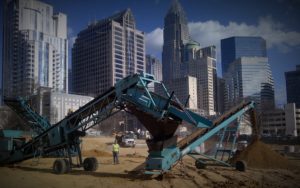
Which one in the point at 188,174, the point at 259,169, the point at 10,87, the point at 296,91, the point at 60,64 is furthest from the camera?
the point at 60,64

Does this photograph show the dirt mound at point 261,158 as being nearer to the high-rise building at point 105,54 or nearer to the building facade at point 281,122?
the building facade at point 281,122

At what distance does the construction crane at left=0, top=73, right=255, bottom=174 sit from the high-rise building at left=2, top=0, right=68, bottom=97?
139470 millimetres

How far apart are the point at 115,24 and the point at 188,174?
16851 cm

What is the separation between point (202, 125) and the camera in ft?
54.3

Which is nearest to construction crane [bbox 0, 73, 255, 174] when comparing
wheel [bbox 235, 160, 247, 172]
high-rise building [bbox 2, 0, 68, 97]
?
wheel [bbox 235, 160, 247, 172]

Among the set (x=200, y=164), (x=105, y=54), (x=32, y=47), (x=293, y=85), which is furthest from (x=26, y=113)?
(x=105, y=54)

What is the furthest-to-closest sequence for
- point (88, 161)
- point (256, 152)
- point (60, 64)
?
point (60, 64) < point (256, 152) < point (88, 161)

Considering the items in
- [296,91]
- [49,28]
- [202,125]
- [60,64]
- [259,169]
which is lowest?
[259,169]

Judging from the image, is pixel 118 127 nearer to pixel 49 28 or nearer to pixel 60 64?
pixel 60 64

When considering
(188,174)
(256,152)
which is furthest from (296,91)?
(188,174)

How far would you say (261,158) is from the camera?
23312 millimetres

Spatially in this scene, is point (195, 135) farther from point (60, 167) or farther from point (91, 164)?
point (60, 167)

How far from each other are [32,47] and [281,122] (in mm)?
113361

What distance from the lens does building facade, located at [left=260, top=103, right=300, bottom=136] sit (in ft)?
359
